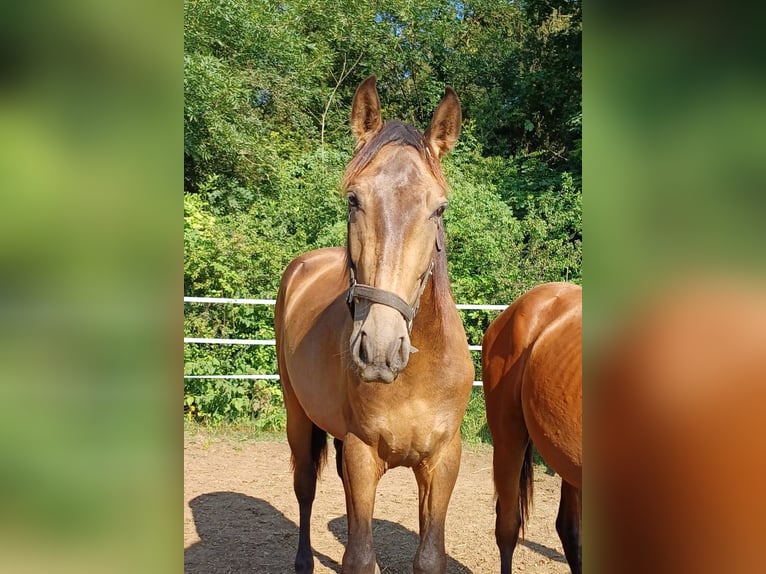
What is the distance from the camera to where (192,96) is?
31.2 feet

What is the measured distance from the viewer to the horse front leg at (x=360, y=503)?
7.57 ft

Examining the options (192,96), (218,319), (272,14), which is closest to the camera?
(218,319)

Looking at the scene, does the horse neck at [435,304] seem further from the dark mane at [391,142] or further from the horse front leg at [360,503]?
the horse front leg at [360,503]

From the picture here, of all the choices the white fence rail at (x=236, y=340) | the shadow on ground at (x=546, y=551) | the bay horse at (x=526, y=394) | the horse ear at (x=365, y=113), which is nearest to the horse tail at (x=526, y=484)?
the bay horse at (x=526, y=394)

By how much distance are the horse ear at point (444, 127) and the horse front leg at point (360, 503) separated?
120 cm

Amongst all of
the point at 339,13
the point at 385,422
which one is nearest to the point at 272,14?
the point at 339,13

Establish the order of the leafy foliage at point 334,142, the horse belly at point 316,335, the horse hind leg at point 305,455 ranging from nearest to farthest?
the horse belly at point 316,335, the horse hind leg at point 305,455, the leafy foliage at point 334,142

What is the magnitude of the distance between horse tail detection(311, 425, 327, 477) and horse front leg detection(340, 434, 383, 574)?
1.43 meters

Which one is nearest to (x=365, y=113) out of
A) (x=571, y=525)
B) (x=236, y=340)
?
(x=571, y=525)

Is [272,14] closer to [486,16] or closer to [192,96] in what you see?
[192,96]

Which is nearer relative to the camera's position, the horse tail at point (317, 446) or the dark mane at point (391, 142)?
the dark mane at point (391, 142)

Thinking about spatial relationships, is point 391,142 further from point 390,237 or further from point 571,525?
point 571,525
